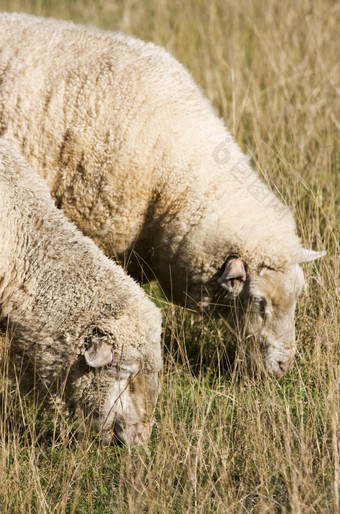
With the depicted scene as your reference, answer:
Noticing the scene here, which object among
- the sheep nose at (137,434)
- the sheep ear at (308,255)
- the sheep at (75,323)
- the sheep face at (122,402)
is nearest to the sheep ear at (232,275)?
the sheep ear at (308,255)

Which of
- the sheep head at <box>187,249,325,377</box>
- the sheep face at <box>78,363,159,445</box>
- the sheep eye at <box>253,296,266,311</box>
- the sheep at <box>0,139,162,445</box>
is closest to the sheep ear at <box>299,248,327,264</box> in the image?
the sheep head at <box>187,249,325,377</box>

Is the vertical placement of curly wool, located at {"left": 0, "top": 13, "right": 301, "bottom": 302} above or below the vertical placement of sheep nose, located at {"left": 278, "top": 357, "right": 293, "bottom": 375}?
above

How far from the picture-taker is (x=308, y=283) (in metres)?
5.45

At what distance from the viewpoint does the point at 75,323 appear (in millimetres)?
4000

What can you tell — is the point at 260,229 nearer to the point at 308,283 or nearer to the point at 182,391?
the point at 308,283

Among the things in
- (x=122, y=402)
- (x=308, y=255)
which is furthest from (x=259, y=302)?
(x=122, y=402)

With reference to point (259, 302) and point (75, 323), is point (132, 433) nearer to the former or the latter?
point (75, 323)

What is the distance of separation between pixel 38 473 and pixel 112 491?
0.39 m

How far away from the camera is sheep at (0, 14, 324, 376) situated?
496 centimetres

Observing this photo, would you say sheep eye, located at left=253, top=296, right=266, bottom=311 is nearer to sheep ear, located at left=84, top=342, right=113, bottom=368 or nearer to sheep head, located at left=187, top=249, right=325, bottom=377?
sheep head, located at left=187, top=249, right=325, bottom=377

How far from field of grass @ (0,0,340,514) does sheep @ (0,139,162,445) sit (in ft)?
0.48

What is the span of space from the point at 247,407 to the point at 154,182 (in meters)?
1.59

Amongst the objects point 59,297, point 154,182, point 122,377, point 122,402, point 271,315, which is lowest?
point 122,402

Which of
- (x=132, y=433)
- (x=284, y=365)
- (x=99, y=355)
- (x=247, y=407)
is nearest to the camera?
(x=99, y=355)
